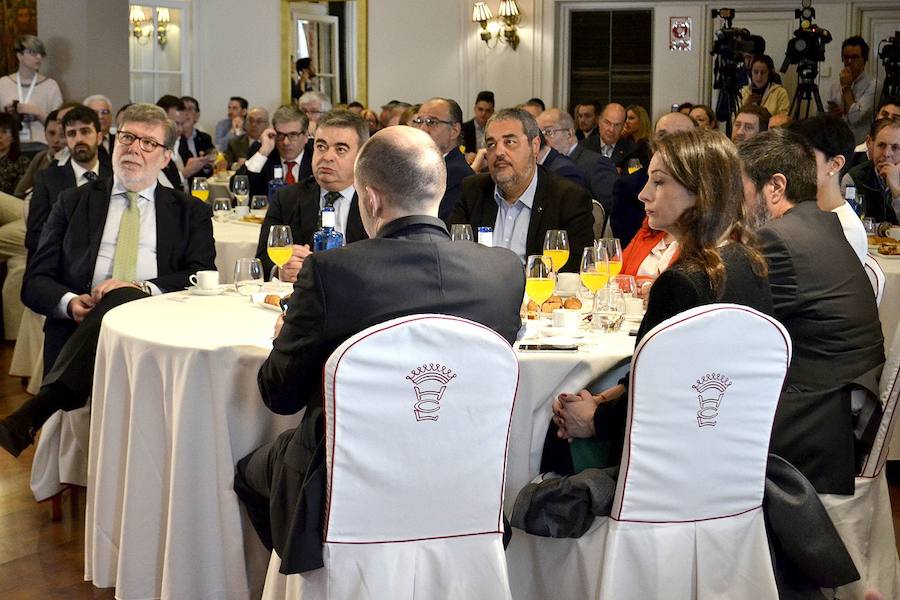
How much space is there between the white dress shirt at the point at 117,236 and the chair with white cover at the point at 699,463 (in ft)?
7.63

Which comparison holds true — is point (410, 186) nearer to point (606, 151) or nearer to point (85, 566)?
point (85, 566)

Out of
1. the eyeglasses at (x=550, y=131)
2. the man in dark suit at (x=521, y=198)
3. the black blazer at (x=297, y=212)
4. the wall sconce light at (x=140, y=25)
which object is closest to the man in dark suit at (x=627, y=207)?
the man in dark suit at (x=521, y=198)

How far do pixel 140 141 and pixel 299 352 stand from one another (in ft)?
6.69

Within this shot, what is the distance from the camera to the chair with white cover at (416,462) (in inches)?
88.9

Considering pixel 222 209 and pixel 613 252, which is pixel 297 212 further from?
pixel 222 209

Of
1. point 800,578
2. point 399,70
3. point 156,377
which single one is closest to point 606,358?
point 800,578

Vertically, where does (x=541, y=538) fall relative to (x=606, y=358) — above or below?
below

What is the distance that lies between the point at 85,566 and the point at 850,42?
983cm

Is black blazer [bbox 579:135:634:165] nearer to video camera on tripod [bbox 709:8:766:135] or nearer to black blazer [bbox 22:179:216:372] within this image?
video camera on tripod [bbox 709:8:766:135]

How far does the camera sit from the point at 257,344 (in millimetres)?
2984

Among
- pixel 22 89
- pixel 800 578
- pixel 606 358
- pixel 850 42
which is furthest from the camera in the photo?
pixel 850 42

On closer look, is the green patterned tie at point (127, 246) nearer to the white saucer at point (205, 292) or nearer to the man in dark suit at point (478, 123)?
the white saucer at point (205, 292)

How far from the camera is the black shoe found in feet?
11.6

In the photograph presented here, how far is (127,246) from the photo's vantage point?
4168 millimetres
